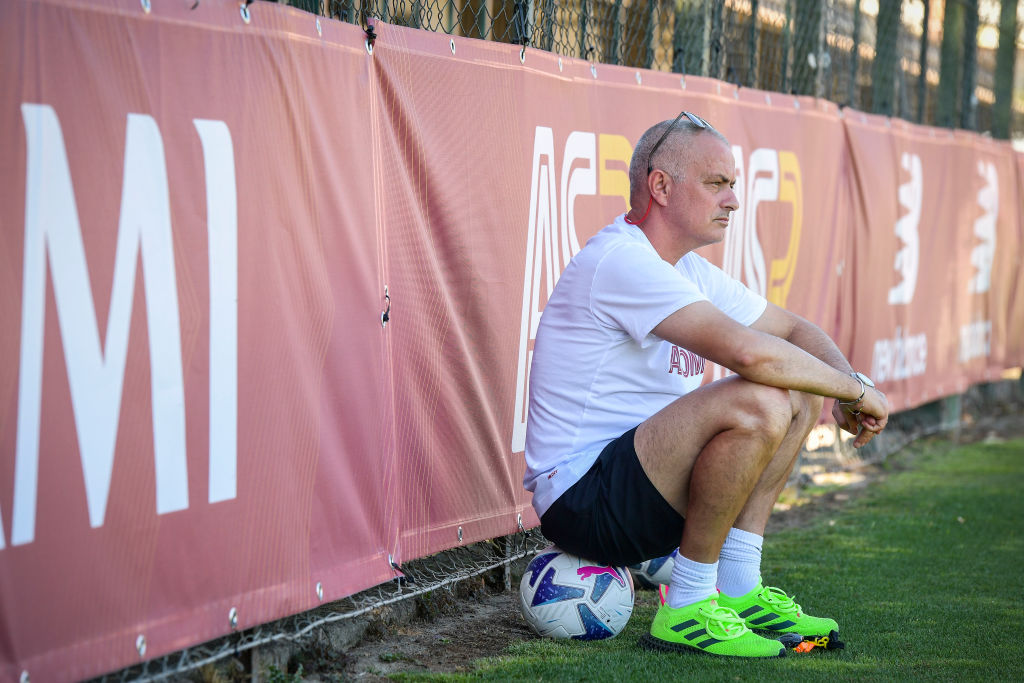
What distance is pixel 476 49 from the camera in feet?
11.8

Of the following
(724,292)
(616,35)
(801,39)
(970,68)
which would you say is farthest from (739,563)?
(970,68)

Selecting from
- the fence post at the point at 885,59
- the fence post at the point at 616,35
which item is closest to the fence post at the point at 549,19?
the fence post at the point at 616,35

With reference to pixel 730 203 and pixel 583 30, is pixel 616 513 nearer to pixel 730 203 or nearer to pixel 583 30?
pixel 730 203

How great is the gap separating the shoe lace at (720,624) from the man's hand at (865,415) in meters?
0.68

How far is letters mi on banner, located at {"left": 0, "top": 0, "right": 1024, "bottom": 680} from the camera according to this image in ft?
7.36

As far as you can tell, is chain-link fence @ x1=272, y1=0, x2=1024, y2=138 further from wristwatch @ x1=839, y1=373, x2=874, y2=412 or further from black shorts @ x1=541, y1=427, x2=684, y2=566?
wristwatch @ x1=839, y1=373, x2=874, y2=412

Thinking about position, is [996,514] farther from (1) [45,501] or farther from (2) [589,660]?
(1) [45,501]

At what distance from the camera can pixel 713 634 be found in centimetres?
313

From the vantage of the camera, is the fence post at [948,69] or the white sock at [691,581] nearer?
the white sock at [691,581]

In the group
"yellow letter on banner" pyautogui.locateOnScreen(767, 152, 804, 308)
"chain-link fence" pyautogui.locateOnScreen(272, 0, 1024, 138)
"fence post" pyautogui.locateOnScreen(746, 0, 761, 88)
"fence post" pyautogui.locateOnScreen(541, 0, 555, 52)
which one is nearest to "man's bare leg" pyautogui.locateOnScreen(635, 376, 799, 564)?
"chain-link fence" pyautogui.locateOnScreen(272, 0, 1024, 138)

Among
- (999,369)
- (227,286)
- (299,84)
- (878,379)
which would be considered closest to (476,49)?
(299,84)

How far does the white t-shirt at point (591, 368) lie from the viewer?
316cm

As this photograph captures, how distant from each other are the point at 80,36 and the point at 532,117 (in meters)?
1.81

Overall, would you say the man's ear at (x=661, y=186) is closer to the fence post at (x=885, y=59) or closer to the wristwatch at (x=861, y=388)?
the wristwatch at (x=861, y=388)
